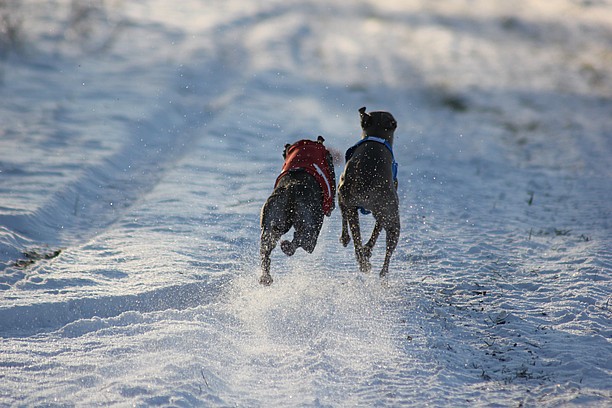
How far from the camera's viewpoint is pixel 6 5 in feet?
66.5

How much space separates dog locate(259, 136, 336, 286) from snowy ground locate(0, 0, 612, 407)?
45cm

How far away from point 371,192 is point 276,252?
1.54 meters

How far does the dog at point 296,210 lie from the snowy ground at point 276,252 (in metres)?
0.45

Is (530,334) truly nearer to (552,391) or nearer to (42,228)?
(552,391)

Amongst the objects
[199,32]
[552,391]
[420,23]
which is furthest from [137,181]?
[420,23]

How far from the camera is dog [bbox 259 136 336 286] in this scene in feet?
18.0

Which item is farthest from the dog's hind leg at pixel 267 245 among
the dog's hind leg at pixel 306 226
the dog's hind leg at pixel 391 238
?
the dog's hind leg at pixel 391 238

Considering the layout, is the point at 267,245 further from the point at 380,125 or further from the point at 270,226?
the point at 380,125

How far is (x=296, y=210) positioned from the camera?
18.2 feet

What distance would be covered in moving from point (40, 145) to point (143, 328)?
21.5 ft

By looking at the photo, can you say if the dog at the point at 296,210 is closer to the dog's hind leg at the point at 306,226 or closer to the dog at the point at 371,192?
the dog's hind leg at the point at 306,226

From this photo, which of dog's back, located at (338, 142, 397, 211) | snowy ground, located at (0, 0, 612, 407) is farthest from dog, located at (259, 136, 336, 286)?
snowy ground, located at (0, 0, 612, 407)

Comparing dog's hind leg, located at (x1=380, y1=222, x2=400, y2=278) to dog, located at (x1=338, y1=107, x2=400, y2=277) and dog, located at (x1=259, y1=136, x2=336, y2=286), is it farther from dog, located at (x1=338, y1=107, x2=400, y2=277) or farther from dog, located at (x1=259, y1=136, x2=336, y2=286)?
dog, located at (x1=259, y1=136, x2=336, y2=286)

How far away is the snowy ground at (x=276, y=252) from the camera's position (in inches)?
166
